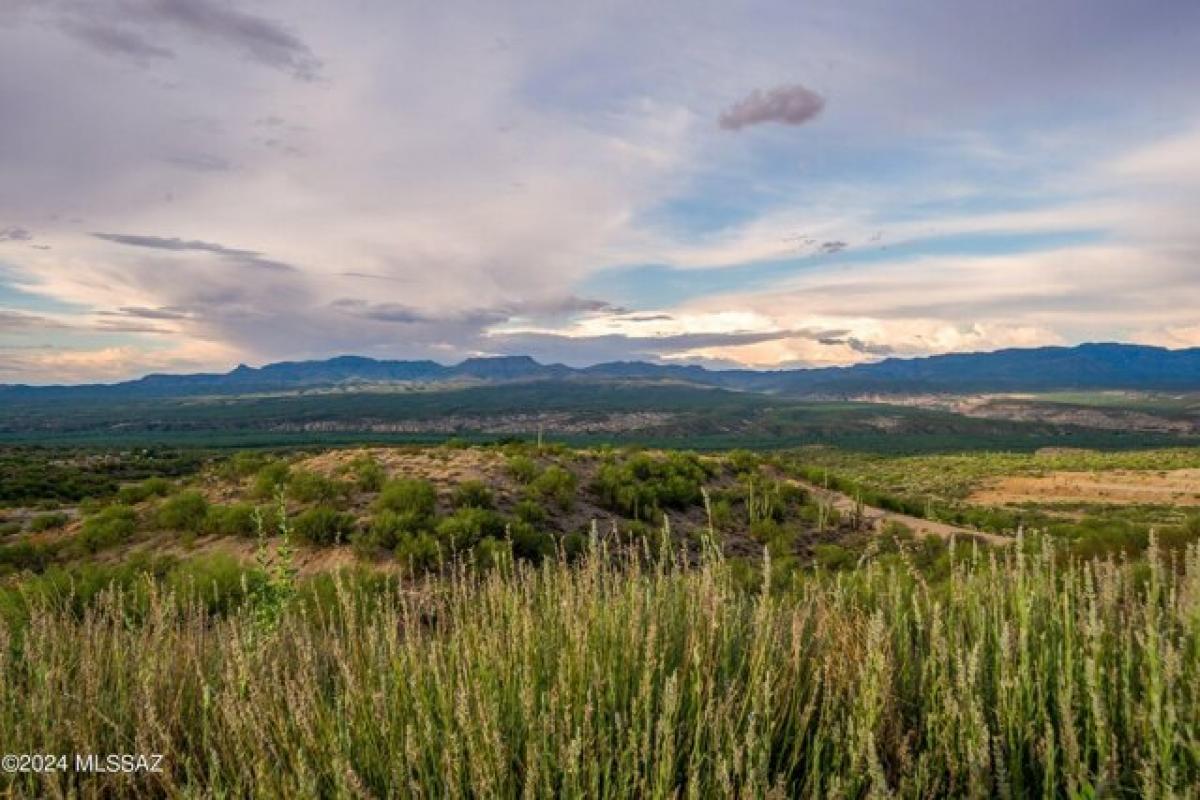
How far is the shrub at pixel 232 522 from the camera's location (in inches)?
621

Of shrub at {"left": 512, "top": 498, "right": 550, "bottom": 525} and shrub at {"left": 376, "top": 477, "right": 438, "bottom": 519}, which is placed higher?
shrub at {"left": 376, "top": 477, "right": 438, "bottom": 519}

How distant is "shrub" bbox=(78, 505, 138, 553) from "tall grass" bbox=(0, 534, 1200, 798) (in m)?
13.0

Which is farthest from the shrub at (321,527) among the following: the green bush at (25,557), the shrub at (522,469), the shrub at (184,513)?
the green bush at (25,557)

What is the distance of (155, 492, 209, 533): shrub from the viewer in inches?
660

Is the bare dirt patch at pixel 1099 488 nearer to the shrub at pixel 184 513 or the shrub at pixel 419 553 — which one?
the shrub at pixel 419 553

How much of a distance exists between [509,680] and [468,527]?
10840 mm

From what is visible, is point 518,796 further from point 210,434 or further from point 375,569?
point 210,434

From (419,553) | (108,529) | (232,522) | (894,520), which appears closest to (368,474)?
(232,522)

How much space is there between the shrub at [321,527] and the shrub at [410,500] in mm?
1024

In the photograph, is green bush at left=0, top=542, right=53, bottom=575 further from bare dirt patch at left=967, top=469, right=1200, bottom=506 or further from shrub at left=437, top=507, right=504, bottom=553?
bare dirt patch at left=967, top=469, right=1200, bottom=506

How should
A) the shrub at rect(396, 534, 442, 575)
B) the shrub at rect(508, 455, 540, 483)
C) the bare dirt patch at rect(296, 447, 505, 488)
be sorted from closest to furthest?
1. the shrub at rect(396, 534, 442, 575)
2. the bare dirt patch at rect(296, 447, 505, 488)
3. the shrub at rect(508, 455, 540, 483)

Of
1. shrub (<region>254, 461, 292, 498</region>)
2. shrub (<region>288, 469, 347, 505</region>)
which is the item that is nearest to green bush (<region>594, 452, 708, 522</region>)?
shrub (<region>288, 469, 347, 505</region>)

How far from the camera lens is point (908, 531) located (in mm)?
20953

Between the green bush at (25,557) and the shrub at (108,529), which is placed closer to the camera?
the green bush at (25,557)
